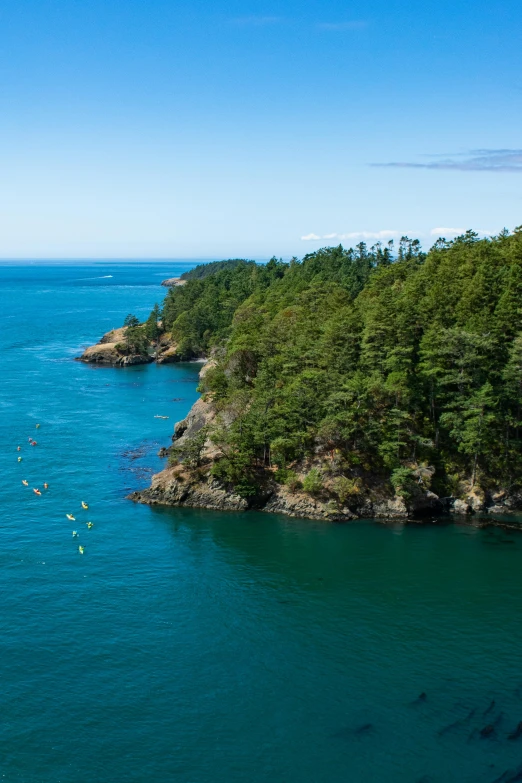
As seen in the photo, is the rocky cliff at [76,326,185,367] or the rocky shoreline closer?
the rocky shoreline

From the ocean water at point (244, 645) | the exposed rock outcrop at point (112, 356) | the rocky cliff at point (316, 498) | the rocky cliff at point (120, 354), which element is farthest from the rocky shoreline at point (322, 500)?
the rocky cliff at point (120, 354)

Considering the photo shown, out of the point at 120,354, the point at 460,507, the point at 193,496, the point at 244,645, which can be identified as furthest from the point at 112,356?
the point at 244,645

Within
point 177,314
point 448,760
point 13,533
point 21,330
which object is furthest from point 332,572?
point 21,330

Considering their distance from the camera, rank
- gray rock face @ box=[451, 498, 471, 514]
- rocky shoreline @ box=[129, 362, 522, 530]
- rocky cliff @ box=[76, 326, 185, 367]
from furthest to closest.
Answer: rocky cliff @ box=[76, 326, 185, 367] → gray rock face @ box=[451, 498, 471, 514] → rocky shoreline @ box=[129, 362, 522, 530]

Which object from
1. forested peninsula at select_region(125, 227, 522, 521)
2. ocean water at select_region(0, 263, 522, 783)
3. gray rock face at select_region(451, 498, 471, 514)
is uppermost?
forested peninsula at select_region(125, 227, 522, 521)

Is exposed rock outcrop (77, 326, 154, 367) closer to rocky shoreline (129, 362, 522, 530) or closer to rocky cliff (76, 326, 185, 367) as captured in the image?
rocky cliff (76, 326, 185, 367)

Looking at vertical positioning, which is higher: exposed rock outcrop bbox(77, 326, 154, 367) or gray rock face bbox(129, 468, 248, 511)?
exposed rock outcrop bbox(77, 326, 154, 367)

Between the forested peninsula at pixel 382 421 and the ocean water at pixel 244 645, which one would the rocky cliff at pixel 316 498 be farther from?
the ocean water at pixel 244 645

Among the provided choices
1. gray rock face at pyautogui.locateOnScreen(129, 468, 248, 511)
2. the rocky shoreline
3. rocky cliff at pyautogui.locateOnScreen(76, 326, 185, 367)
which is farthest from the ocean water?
rocky cliff at pyautogui.locateOnScreen(76, 326, 185, 367)
